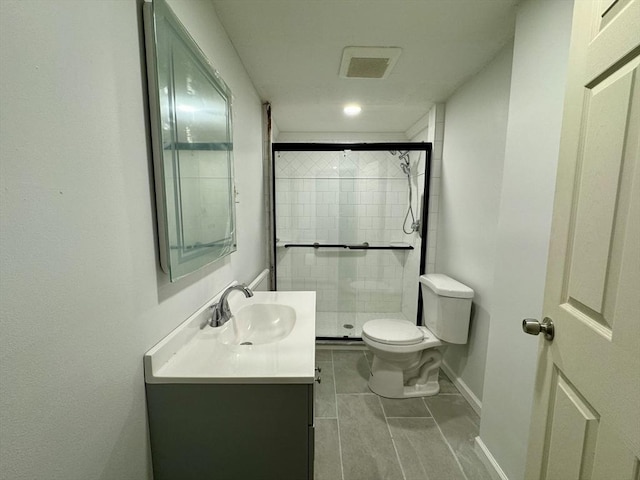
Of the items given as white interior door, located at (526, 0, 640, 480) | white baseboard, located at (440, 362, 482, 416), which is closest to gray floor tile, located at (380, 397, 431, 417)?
white baseboard, located at (440, 362, 482, 416)

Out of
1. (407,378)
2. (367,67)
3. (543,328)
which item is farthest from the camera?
(407,378)

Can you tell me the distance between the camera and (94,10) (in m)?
0.59

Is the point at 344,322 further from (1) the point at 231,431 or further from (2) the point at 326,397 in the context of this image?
(1) the point at 231,431

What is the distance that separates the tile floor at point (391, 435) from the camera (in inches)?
53.4

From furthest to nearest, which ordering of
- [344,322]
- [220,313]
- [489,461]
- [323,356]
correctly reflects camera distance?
[344,322] < [323,356] < [489,461] < [220,313]

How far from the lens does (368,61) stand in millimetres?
1667

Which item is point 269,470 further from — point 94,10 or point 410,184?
point 410,184

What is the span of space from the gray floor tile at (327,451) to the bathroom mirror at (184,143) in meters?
1.16

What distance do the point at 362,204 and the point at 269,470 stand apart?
2.54 metres

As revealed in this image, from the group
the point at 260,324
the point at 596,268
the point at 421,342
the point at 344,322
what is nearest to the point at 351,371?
the point at 421,342

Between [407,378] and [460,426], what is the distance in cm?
42

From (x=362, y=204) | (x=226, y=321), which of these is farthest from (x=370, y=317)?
(x=226, y=321)

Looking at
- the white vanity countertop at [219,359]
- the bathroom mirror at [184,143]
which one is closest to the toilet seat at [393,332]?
the white vanity countertop at [219,359]

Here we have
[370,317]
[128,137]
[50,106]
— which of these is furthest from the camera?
[370,317]
